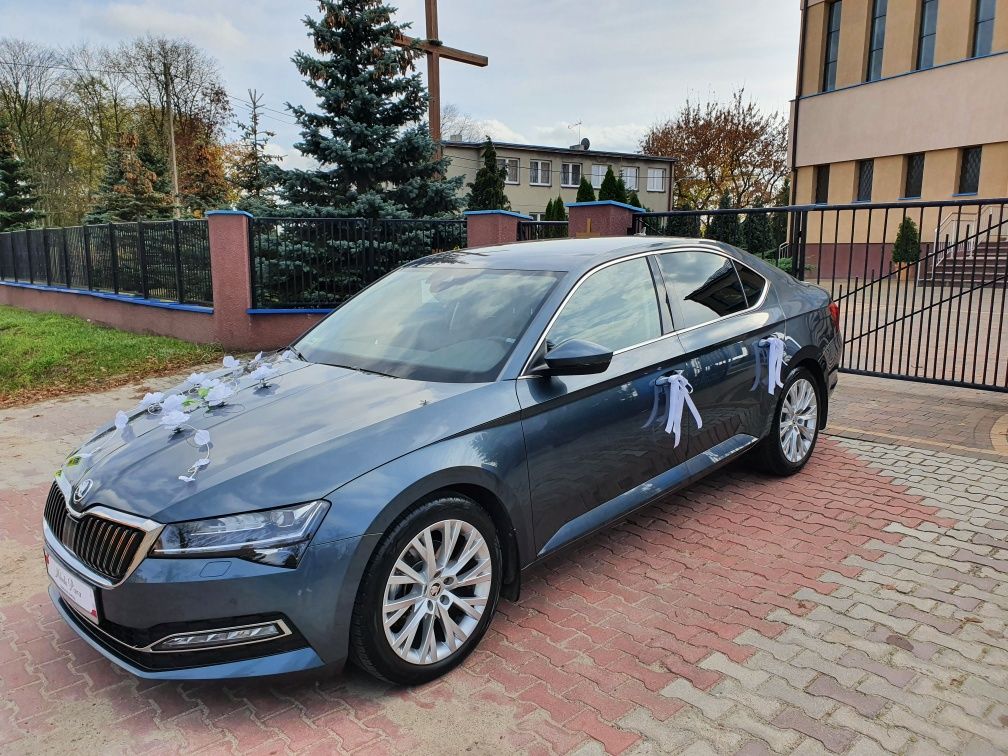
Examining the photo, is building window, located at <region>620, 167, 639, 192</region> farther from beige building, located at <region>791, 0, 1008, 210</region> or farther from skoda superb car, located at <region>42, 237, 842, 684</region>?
skoda superb car, located at <region>42, 237, 842, 684</region>

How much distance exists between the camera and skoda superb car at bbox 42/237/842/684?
249cm

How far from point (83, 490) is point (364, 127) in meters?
11.1

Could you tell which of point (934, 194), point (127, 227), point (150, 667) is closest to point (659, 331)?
point (150, 667)

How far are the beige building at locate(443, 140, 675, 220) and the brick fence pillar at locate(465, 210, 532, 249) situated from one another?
3543 cm

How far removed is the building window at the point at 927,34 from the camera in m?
23.8

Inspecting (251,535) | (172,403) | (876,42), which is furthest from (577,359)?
(876,42)

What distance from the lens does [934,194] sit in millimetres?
24172

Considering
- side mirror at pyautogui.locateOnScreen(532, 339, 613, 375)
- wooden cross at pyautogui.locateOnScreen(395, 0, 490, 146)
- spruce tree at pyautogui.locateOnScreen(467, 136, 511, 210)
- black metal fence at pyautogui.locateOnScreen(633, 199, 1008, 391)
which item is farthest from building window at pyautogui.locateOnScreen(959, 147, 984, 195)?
side mirror at pyautogui.locateOnScreen(532, 339, 613, 375)

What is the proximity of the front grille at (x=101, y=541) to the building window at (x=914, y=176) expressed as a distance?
2776 centimetres

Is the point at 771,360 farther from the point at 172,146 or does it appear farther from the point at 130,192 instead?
the point at 172,146

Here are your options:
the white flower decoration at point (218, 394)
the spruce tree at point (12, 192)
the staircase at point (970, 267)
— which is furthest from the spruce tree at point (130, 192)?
the white flower decoration at point (218, 394)

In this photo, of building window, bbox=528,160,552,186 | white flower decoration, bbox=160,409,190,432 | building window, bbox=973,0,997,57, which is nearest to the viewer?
white flower decoration, bbox=160,409,190,432

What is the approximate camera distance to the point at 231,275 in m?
10.8

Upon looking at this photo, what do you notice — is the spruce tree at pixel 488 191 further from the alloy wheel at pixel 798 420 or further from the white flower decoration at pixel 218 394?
the white flower decoration at pixel 218 394
